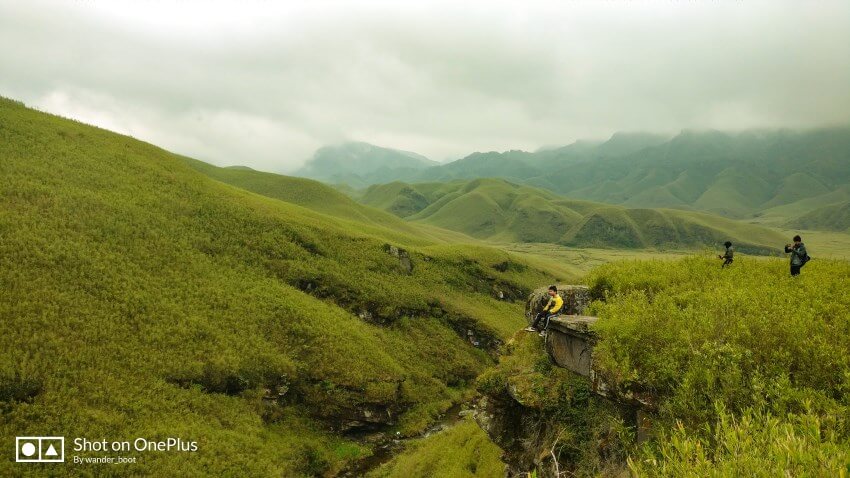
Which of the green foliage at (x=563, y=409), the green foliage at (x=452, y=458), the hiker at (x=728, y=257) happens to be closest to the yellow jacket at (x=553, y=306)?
the green foliage at (x=563, y=409)

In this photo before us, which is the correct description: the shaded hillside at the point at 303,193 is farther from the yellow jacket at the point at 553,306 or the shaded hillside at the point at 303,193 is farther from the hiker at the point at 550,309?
the yellow jacket at the point at 553,306

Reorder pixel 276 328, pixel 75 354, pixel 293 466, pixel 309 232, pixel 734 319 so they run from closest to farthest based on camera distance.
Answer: pixel 734 319 → pixel 75 354 → pixel 293 466 → pixel 276 328 → pixel 309 232

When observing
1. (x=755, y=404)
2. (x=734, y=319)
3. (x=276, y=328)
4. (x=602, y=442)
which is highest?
(x=734, y=319)

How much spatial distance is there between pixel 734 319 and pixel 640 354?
415 cm

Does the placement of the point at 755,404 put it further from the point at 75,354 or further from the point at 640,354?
the point at 75,354

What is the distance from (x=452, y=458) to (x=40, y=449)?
28.8 m

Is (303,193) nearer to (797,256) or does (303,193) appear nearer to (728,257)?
(728,257)

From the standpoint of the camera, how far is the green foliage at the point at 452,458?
30.0 m

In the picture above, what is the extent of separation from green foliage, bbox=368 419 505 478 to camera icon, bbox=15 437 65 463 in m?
23.5

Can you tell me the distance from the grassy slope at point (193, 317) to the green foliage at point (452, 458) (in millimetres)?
6070

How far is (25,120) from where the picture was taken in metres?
68.2

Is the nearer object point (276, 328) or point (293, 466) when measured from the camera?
point (293, 466)

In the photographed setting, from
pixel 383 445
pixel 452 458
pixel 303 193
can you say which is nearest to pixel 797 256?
pixel 452 458

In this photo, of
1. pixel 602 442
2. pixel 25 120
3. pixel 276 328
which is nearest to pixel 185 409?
pixel 276 328
